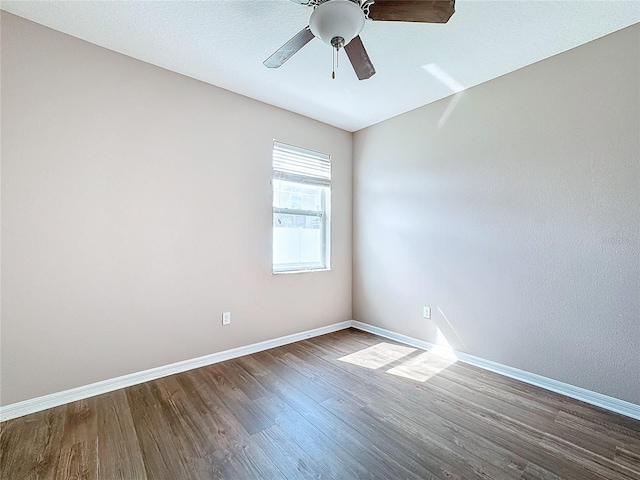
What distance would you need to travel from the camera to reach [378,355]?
294 centimetres

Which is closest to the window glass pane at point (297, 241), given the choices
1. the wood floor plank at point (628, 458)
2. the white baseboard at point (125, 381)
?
the white baseboard at point (125, 381)

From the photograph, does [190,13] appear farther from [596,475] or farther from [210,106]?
[596,475]

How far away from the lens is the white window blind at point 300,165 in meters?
3.22

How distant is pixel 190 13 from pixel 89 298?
2.12 meters

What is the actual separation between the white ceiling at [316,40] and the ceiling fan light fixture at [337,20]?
1.85 feet

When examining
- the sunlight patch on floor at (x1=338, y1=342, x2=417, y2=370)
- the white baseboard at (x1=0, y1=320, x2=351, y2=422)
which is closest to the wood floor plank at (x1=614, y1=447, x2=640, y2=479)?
the sunlight patch on floor at (x1=338, y1=342, x2=417, y2=370)

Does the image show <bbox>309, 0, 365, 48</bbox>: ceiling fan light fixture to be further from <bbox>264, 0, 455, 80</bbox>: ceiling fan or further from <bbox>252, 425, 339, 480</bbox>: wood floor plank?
<bbox>252, 425, 339, 480</bbox>: wood floor plank

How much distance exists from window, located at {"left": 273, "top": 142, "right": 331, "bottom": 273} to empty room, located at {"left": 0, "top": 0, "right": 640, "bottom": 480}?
0.35 feet

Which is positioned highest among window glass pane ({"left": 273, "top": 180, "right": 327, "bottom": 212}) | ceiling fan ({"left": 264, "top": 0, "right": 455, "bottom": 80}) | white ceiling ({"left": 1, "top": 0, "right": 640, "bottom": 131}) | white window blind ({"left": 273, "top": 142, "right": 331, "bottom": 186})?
white ceiling ({"left": 1, "top": 0, "right": 640, "bottom": 131})

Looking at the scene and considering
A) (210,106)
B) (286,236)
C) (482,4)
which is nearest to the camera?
(482,4)

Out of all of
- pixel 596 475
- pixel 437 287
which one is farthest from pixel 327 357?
pixel 596 475

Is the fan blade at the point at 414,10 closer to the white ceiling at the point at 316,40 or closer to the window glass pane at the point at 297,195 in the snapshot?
the white ceiling at the point at 316,40

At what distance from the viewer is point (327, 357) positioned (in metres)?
2.87

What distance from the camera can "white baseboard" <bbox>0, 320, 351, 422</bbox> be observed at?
1906 millimetres
